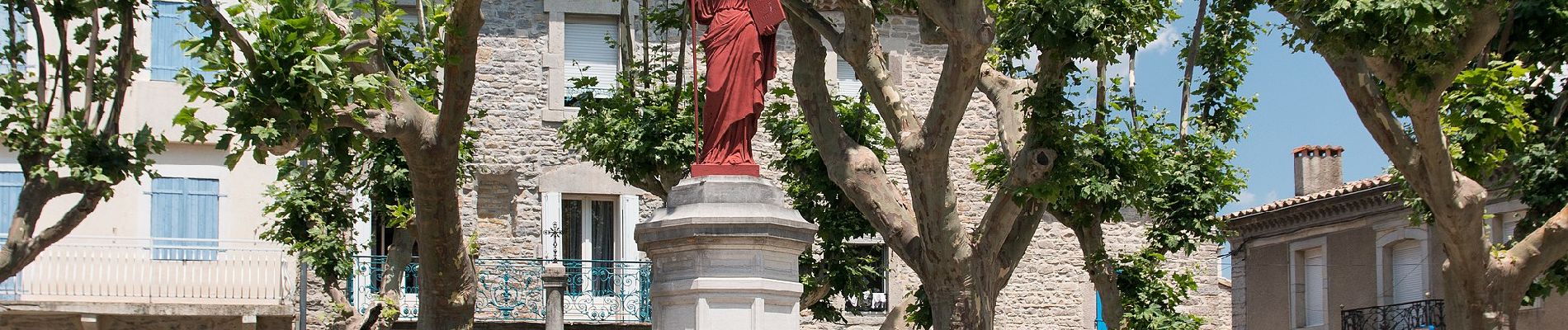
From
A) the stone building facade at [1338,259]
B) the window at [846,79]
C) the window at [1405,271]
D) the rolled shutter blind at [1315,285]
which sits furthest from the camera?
the rolled shutter blind at [1315,285]

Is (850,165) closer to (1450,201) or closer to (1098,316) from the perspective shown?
(1450,201)

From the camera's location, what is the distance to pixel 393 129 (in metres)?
11.5

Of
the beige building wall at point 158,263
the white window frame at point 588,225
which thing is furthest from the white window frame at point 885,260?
the beige building wall at point 158,263

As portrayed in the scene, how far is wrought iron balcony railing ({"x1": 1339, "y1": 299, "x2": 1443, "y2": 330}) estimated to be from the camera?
23.3 metres

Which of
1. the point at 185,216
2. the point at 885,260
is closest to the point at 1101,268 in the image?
the point at 885,260

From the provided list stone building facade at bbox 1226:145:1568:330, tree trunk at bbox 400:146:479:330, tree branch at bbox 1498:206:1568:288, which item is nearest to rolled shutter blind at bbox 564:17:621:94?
stone building facade at bbox 1226:145:1568:330

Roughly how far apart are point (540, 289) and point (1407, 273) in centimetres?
1140

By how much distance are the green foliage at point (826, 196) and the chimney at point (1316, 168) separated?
10614 millimetres

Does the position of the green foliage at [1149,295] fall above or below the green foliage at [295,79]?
below

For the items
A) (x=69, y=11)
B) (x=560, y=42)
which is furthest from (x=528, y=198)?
(x=69, y=11)

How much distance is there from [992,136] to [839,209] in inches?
235

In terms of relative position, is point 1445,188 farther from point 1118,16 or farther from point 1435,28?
point 1118,16

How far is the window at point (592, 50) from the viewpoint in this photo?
72.5 feet

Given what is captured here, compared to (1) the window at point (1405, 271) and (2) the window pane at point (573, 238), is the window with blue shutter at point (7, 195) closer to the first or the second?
(2) the window pane at point (573, 238)
